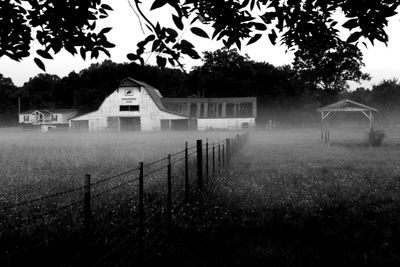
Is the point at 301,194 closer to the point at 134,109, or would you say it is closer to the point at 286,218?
the point at 286,218

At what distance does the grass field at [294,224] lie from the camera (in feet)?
20.3

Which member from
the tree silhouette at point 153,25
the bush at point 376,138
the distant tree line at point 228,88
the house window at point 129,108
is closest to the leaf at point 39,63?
the tree silhouette at point 153,25

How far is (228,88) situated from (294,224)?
252 ft

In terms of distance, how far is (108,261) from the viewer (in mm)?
5781

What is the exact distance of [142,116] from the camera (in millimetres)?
59375

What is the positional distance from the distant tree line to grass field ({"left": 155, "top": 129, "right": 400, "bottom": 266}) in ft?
202

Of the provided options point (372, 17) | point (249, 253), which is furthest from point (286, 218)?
point (372, 17)

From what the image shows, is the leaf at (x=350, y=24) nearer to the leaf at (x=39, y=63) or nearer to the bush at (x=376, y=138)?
the leaf at (x=39, y=63)

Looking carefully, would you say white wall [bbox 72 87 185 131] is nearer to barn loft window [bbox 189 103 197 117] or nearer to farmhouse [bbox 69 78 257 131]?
farmhouse [bbox 69 78 257 131]

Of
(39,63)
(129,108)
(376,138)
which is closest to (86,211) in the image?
(39,63)

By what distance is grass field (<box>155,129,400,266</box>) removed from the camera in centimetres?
620

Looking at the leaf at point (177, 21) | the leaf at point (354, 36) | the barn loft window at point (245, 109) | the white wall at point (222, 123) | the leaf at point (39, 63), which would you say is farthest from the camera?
the barn loft window at point (245, 109)

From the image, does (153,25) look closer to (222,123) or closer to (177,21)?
(177,21)

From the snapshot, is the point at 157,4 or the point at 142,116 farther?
the point at 142,116
